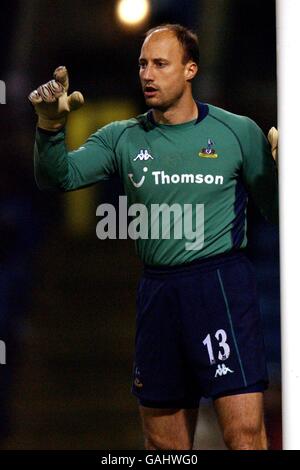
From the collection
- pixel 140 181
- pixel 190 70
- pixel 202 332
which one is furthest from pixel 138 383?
pixel 190 70

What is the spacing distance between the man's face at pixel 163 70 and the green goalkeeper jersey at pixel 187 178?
0.22 ft

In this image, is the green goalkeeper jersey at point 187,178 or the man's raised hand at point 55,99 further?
the green goalkeeper jersey at point 187,178

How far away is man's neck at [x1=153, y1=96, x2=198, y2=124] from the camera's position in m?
2.28

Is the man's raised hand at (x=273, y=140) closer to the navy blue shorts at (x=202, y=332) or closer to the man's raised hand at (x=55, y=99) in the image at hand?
the navy blue shorts at (x=202, y=332)

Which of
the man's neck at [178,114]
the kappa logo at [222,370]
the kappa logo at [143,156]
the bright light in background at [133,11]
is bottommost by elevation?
the kappa logo at [222,370]

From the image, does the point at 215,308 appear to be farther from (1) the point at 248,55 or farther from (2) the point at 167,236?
(1) the point at 248,55

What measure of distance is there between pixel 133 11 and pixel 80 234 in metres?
0.58

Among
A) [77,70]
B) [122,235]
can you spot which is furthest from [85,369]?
[77,70]

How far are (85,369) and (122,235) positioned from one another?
1.20 feet

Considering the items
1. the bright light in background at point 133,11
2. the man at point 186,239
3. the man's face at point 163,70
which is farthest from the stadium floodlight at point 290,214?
the bright light in background at point 133,11

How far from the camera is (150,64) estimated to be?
226 centimetres

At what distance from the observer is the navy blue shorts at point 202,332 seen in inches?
86.5

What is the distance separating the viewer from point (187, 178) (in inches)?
87.7

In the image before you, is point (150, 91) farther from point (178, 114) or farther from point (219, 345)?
point (219, 345)
